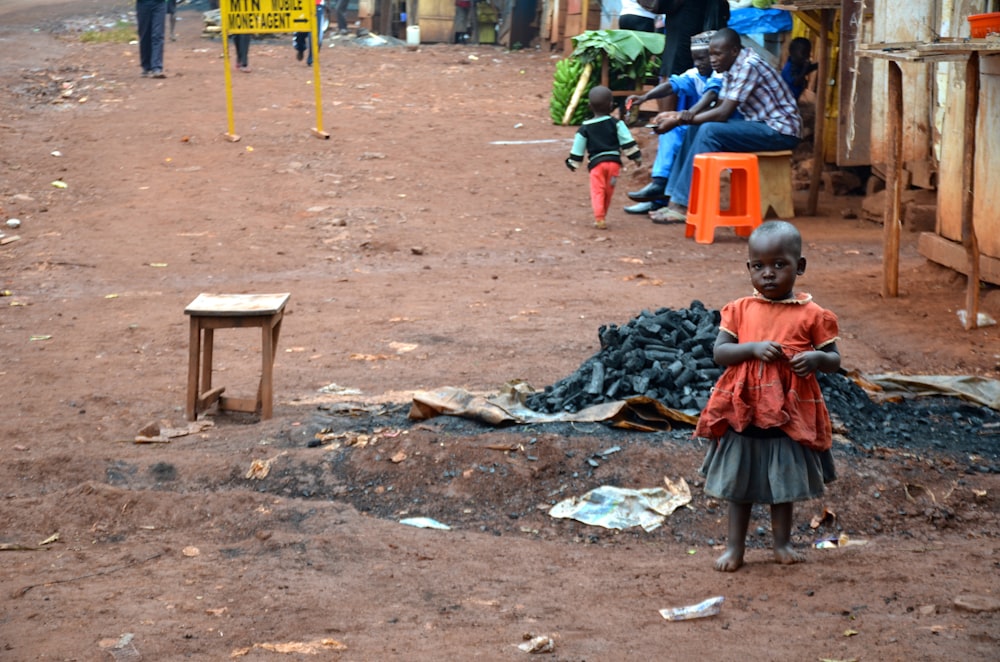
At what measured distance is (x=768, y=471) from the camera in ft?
11.4

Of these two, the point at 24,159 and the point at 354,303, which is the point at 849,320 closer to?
the point at 354,303

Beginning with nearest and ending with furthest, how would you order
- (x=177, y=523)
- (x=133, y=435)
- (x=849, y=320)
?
(x=177, y=523), (x=133, y=435), (x=849, y=320)

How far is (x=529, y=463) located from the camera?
4.59 meters

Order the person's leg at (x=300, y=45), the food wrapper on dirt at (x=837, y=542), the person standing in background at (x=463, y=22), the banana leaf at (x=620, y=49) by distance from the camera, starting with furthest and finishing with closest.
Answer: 1. the person standing in background at (x=463, y=22)
2. the person's leg at (x=300, y=45)
3. the banana leaf at (x=620, y=49)
4. the food wrapper on dirt at (x=837, y=542)

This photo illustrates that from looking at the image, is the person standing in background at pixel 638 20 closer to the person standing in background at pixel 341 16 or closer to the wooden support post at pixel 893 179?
the wooden support post at pixel 893 179

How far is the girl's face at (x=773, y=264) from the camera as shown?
3.36 m

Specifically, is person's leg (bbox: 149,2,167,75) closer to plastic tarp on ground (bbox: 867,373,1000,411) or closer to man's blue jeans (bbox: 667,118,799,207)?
man's blue jeans (bbox: 667,118,799,207)

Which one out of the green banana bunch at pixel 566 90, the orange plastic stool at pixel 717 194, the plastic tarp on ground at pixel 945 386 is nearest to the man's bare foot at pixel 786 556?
the plastic tarp on ground at pixel 945 386

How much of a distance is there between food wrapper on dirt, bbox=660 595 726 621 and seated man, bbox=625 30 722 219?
6.83m

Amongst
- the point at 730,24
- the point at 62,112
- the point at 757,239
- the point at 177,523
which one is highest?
the point at 730,24

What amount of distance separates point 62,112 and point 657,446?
12.1 m

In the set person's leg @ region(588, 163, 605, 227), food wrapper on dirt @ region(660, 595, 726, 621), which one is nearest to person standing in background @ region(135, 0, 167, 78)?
person's leg @ region(588, 163, 605, 227)

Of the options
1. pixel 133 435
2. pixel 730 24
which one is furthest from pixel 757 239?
pixel 730 24

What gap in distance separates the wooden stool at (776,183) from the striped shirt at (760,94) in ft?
0.73
